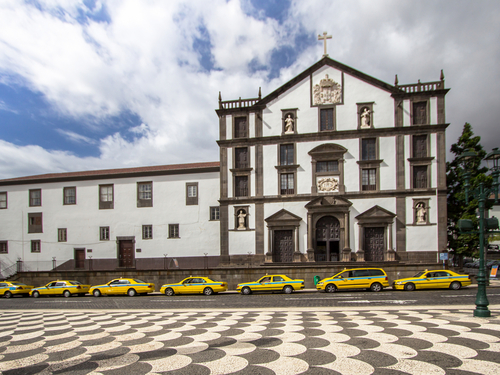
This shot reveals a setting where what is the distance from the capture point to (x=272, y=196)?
32094 millimetres

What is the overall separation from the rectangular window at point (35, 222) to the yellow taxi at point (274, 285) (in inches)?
1012

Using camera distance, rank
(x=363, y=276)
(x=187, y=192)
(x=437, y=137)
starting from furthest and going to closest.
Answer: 1. (x=187, y=192)
2. (x=437, y=137)
3. (x=363, y=276)

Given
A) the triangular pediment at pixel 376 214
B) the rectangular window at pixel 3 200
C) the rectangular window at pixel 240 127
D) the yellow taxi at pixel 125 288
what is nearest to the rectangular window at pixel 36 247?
the rectangular window at pixel 3 200

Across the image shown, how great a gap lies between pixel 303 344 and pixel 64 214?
3586 cm

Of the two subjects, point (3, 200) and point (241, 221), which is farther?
point (3, 200)

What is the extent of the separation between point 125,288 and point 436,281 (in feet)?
64.5

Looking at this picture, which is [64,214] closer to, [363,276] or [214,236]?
[214,236]

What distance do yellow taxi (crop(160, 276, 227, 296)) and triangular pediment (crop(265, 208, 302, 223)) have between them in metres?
9.44

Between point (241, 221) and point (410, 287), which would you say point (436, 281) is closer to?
point (410, 287)

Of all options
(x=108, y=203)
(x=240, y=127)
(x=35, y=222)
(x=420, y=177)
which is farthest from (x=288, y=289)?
(x=35, y=222)

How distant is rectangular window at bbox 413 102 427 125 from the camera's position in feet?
101

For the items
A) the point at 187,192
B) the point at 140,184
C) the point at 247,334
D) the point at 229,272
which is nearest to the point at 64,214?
the point at 140,184

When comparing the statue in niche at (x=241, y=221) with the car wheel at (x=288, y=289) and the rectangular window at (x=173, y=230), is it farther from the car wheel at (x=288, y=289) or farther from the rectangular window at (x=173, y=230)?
the car wheel at (x=288, y=289)

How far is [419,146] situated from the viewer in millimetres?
30609
